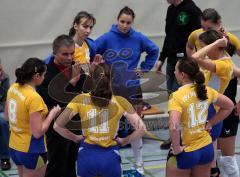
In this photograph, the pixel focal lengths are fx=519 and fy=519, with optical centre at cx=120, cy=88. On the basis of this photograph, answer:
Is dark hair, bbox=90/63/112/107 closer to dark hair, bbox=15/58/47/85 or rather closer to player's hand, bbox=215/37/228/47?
dark hair, bbox=15/58/47/85

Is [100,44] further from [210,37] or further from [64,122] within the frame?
[64,122]

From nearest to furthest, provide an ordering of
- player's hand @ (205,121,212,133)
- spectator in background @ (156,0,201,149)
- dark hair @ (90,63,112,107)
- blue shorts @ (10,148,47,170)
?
1. dark hair @ (90,63,112,107)
2. blue shorts @ (10,148,47,170)
3. player's hand @ (205,121,212,133)
4. spectator in background @ (156,0,201,149)

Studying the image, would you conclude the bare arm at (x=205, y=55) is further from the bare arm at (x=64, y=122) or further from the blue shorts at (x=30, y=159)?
the blue shorts at (x=30, y=159)

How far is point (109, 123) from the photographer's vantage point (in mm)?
4246

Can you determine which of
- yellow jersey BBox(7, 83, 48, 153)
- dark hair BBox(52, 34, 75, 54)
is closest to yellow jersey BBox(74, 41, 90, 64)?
dark hair BBox(52, 34, 75, 54)

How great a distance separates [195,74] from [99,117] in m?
0.87

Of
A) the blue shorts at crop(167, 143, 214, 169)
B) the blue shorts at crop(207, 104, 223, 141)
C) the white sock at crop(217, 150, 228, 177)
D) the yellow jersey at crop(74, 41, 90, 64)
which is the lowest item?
the white sock at crop(217, 150, 228, 177)

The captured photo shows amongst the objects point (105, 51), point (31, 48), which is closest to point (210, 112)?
point (105, 51)

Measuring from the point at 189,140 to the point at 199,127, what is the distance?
138 millimetres

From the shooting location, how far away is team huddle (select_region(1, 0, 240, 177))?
13.9 ft

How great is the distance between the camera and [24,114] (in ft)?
14.3

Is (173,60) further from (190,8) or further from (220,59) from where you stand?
(220,59)

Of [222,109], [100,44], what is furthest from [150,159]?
[222,109]

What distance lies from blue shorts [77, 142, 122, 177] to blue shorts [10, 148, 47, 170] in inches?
16.4
